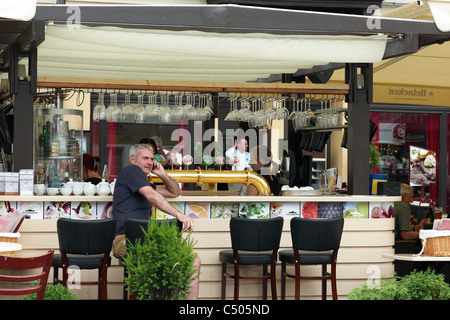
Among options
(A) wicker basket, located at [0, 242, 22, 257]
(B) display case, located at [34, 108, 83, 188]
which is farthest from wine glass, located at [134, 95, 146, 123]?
(A) wicker basket, located at [0, 242, 22, 257]

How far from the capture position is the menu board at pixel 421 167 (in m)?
13.3

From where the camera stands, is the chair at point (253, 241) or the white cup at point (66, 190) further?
the white cup at point (66, 190)

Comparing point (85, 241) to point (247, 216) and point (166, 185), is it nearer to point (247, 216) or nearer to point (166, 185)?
point (166, 185)

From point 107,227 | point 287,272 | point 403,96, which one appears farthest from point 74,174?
point 403,96

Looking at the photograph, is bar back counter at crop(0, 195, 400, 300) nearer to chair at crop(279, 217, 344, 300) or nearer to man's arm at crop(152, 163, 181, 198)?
man's arm at crop(152, 163, 181, 198)

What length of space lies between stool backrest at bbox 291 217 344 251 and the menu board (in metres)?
7.12

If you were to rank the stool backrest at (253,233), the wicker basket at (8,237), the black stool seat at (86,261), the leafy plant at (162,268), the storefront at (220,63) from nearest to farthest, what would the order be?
the leafy plant at (162,268) < the wicker basket at (8,237) < the black stool seat at (86,261) < the storefront at (220,63) < the stool backrest at (253,233)

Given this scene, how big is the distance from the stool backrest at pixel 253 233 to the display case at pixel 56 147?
2093 millimetres

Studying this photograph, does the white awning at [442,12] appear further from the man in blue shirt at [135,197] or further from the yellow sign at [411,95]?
the yellow sign at [411,95]

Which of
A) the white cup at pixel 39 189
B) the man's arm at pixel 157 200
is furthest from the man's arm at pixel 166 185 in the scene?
the white cup at pixel 39 189

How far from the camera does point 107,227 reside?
239 inches

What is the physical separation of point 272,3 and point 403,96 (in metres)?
3.71

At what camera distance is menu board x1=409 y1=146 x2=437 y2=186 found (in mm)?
13328

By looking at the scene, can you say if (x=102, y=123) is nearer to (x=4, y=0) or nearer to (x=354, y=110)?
(x=354, y=110)
